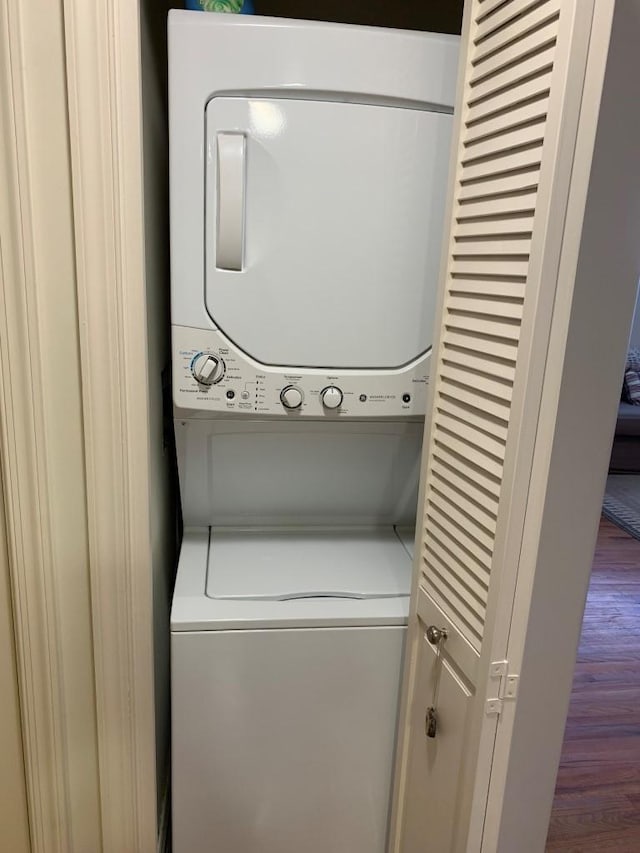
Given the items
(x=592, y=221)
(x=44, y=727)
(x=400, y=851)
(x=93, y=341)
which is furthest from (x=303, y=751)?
(x=592, y=221)

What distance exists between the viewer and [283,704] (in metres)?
1.35

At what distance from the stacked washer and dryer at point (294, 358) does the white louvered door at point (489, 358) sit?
0.59 ft

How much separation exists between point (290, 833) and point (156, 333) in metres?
1.07

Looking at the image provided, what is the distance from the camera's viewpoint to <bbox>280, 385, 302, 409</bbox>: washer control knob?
4.39ft

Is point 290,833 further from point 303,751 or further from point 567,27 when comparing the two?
point 567,27

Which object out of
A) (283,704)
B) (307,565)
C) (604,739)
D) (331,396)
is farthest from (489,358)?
(604,739)

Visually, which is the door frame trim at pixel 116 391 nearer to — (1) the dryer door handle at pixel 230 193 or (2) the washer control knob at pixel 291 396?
(1) the dryer door handle at pixel 230 193

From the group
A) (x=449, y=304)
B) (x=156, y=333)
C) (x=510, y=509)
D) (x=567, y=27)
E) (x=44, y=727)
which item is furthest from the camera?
(x=156, y=333)

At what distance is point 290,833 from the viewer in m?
1.42

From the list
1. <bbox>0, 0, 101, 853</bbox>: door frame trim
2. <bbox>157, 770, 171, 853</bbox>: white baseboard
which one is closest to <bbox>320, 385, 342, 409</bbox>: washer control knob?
<bbox>0, 0, 101, 853</bbox>: door frame trim

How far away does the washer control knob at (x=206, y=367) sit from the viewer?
4.27 ft

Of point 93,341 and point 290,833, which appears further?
point 290,833

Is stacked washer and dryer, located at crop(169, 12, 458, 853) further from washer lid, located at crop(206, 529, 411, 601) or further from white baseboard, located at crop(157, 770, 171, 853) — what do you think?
white baseboard, located at crop(157, 770, 171, 853)

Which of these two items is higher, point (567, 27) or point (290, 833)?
point (567, 27)
